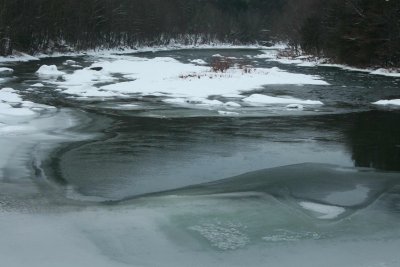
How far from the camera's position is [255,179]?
30.2 feet

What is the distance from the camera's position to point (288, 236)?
653 centimetres

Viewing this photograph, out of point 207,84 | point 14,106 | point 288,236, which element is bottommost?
point 288,236

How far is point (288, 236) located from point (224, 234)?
80 cm

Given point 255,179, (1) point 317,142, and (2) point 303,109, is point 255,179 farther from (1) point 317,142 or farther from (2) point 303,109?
(2) point 303,109

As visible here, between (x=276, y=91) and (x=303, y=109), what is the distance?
601cm

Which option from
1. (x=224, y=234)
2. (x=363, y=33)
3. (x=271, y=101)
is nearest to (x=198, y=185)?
(x=224, y=234)

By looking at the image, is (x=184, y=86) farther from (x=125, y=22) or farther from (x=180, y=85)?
(x=125, y=22)

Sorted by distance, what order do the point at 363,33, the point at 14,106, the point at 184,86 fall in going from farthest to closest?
the point at 363,33, the point at 184,86, the point at 14,106

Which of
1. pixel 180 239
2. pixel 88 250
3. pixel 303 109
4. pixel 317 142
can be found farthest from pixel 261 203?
pixel 303 109

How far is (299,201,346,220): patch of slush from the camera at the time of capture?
24.1 feet

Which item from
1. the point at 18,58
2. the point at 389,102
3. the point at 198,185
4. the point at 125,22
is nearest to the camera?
the point at 198,185

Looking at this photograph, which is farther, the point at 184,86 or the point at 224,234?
the point at 184,86

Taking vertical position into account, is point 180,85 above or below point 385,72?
below

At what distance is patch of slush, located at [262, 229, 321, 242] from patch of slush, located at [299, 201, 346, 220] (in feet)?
2.47
